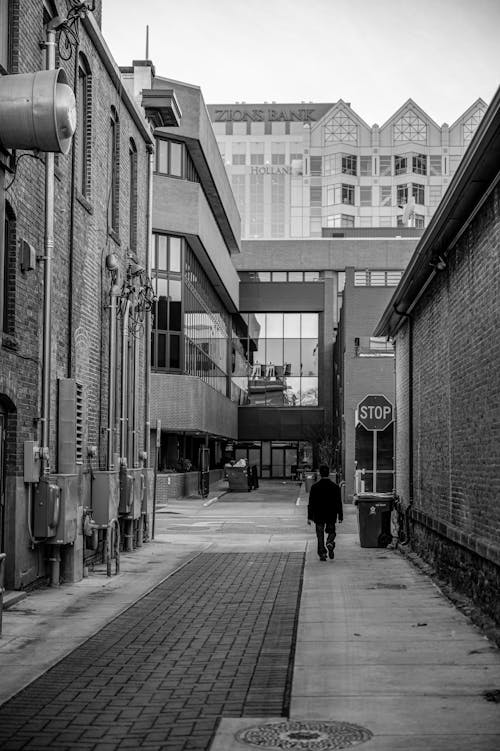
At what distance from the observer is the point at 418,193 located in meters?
125

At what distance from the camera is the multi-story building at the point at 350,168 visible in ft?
408

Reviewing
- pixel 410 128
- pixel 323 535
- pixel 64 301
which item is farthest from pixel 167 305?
pixel 410 128

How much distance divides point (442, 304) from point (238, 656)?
7644 mm

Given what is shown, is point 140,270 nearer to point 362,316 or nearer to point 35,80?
point 35,80

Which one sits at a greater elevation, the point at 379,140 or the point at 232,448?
the point at 379,140

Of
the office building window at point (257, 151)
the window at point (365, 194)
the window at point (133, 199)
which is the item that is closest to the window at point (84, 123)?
the window at point (133, 199)

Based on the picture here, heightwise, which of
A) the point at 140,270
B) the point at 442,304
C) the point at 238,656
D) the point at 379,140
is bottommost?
the point at 238,656

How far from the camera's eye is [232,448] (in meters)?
71.4

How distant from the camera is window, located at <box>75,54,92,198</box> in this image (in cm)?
1705

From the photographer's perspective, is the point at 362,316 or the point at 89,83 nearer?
the point at 89,83

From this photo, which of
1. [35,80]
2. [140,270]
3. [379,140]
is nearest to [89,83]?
[140,270]

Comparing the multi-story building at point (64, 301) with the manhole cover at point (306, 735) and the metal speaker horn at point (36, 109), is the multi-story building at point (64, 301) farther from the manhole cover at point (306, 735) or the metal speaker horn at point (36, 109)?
the manhole cover at point (306, 735)

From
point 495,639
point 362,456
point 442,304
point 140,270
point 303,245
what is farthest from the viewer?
point 303,245

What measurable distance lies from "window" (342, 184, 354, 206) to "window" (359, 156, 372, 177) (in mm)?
2237
